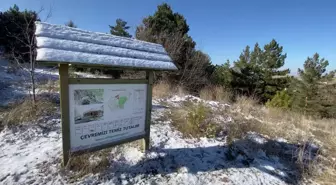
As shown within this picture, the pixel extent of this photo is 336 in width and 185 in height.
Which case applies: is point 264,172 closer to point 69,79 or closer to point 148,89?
point 148,89

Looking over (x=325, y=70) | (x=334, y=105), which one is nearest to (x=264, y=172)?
(x=334, y=105)

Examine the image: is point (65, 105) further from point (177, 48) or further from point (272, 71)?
point (272, 71)

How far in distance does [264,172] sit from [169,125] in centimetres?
214

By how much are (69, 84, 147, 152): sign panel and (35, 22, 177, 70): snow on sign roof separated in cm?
39

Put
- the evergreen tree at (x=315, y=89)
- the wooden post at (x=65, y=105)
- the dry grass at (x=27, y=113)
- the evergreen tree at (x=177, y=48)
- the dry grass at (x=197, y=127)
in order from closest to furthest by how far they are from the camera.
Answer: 1. the wooden post at (x=65, y=105)
2. the dry grass at (x=27, y=113)
3. the dry grass at (x=197, y=127)
4. the evergreen tree at (x=177, y=48)
5. the evergreen tree at (x=315, y=89)

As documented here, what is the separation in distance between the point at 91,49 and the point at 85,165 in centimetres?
156

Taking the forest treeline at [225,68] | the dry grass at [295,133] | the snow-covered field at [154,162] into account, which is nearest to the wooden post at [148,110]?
the snow-covered field at [154,162]

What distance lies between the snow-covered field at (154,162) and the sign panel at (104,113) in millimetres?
419

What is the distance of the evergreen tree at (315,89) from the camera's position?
15.6 metres

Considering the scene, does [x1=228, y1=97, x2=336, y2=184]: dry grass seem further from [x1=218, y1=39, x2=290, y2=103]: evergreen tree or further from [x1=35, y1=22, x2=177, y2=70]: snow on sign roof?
[x1=218, y1=39, x2=290, y2=103]: evergreen tree

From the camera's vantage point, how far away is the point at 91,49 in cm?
216

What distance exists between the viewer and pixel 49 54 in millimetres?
1770

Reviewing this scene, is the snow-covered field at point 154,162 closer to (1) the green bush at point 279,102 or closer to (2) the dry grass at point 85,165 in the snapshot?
(2) the dry grass at point 85,165

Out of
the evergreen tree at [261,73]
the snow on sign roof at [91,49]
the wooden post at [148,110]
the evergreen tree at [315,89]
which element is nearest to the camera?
the snow on sign roof at [91,49]
